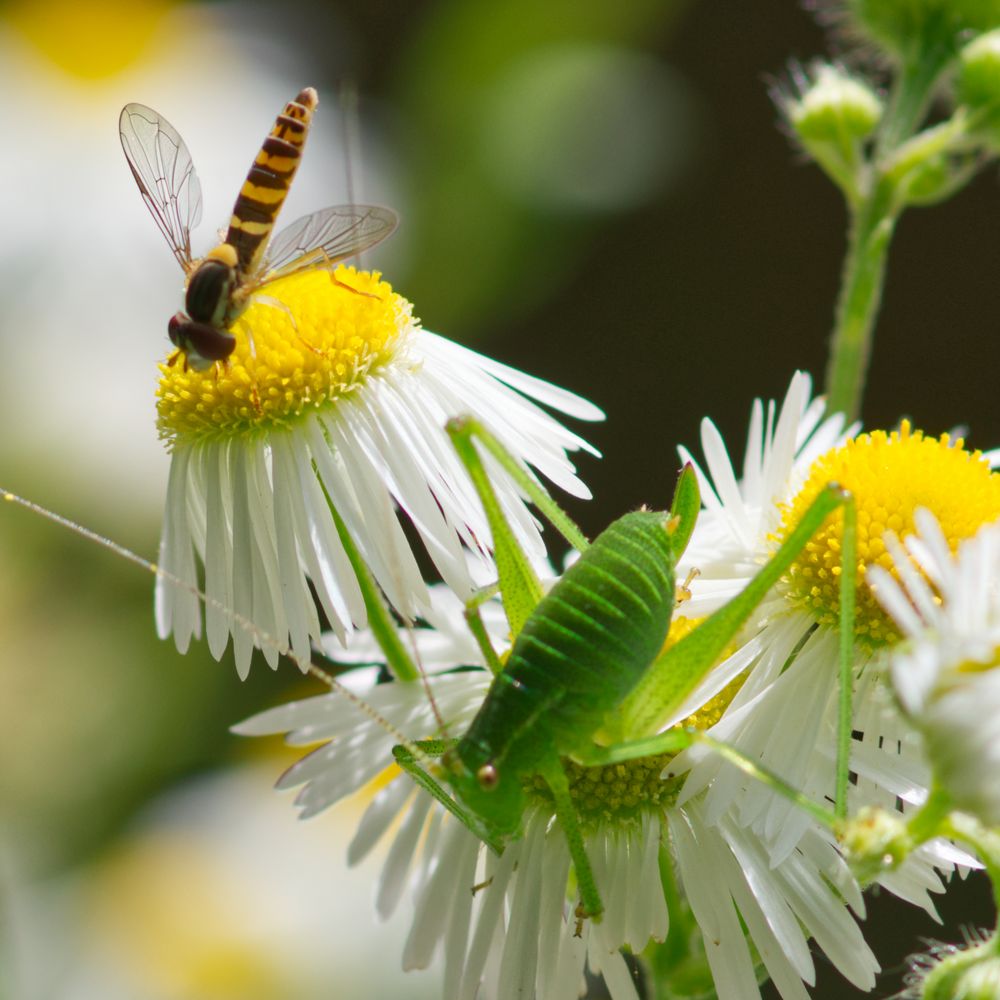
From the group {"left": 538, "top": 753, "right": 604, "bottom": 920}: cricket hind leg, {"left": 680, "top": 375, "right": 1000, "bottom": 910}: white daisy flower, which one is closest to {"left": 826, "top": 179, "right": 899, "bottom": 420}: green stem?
{"left": 680, "top": 375, "right": 1000, "bottom": 910}: white daisy flower

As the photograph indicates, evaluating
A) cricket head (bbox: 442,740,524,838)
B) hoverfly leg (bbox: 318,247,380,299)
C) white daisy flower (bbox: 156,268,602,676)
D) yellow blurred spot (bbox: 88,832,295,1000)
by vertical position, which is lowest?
yellow blurred spot (bbox: 88,832,295,1000)

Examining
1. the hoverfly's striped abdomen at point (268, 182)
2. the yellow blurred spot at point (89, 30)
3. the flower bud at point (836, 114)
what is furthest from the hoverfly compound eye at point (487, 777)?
the yellow blurred spot at point (89, 30)

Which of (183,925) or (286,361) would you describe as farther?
(183,925)

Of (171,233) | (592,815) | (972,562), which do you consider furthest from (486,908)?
(171,233)

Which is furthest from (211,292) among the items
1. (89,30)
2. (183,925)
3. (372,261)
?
(89,30)

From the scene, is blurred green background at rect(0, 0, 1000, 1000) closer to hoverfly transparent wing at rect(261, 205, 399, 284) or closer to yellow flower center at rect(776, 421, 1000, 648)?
yellow flower center at rect(776, 421, 1000, 648)

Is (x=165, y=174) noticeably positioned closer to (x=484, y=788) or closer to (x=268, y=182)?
(x=268, y=182)
